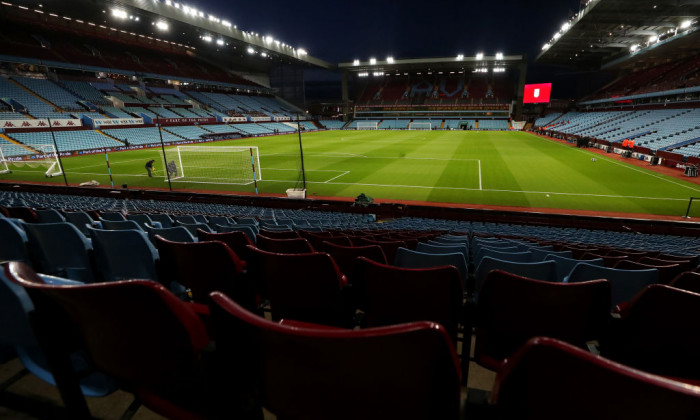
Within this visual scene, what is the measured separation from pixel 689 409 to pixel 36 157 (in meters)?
37.9

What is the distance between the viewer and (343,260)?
3.69 meters

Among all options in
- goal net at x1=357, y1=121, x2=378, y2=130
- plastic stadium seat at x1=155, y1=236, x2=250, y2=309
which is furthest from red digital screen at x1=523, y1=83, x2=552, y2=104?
plastic stadium seat at x1=155, y1=236, x2=250, y2=309

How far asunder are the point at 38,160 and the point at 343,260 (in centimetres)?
3404

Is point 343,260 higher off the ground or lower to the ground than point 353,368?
lower

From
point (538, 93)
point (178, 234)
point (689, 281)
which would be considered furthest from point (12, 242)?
point (538, 93)

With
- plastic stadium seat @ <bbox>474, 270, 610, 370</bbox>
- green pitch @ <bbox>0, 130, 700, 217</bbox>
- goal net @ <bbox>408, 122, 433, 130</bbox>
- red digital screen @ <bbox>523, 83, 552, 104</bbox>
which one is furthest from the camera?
goal net @ <bbox>408, 122, 433, 130</bbox>

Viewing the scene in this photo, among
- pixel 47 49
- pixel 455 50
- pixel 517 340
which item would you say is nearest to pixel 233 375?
A: pixel 517 340

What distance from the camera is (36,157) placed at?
27.2 meters

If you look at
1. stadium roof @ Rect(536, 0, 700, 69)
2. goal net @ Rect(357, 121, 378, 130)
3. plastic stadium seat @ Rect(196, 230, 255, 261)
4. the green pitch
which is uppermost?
stadium roof @ Rect(536, 0, 700, 69)

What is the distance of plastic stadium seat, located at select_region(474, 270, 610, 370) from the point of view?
213cm

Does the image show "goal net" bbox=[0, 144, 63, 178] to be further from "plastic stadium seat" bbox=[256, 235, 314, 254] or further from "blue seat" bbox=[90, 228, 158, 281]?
"plastic stadium seat" bbox=[256, 235, 314, 254]

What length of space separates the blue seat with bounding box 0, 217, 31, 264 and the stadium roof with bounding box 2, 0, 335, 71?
132ft

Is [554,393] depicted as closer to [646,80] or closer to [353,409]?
[353,409]

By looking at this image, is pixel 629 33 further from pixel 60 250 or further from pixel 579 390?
pixel 60 250
